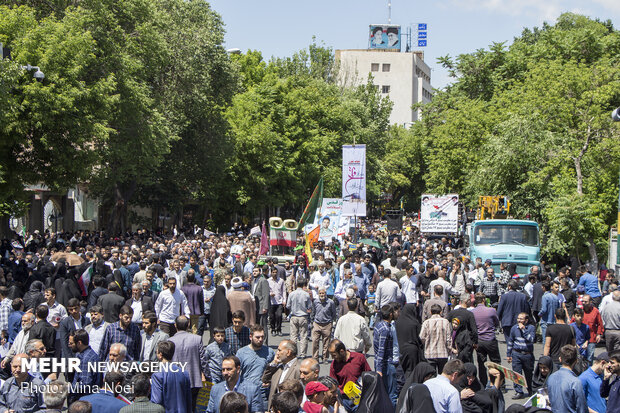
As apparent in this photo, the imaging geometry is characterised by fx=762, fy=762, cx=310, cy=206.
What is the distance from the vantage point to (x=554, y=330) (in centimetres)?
1105

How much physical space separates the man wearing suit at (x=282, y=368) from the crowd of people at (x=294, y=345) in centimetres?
1

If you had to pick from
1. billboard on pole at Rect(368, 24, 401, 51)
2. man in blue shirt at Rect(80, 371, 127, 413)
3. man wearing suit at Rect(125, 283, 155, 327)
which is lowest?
man in blue shirt at Rect(80, 371, 127, 413)

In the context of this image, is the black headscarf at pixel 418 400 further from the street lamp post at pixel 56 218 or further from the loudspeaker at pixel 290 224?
the street lamp post at pixel 56 218

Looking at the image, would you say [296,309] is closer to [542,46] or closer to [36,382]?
[36,382]

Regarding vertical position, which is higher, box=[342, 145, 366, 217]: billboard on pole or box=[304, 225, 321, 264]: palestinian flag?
box=[342, 145, 366, 217]: billboard on pole

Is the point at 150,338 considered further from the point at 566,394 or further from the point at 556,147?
the point at 556,147

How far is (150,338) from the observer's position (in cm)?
977

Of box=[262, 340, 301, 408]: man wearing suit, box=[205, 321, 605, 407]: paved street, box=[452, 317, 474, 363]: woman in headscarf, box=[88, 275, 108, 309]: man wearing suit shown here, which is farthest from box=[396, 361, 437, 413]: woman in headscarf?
box=[88, 275, 108, 309]: man wearing suit

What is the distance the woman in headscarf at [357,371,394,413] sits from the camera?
751cm

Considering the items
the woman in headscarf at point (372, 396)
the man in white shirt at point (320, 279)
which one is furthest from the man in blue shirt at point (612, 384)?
the man in white shirt at point (320, 279)

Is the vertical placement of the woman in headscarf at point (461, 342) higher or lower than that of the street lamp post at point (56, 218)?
lower

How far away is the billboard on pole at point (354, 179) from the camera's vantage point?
31438 millimetres

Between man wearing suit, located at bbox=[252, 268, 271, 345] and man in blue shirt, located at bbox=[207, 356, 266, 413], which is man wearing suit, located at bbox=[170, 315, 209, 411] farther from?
man wearing suit, located at bbox=[252, 268, 271, 345]

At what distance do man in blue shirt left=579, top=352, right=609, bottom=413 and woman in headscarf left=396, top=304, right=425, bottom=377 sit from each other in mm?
2560
